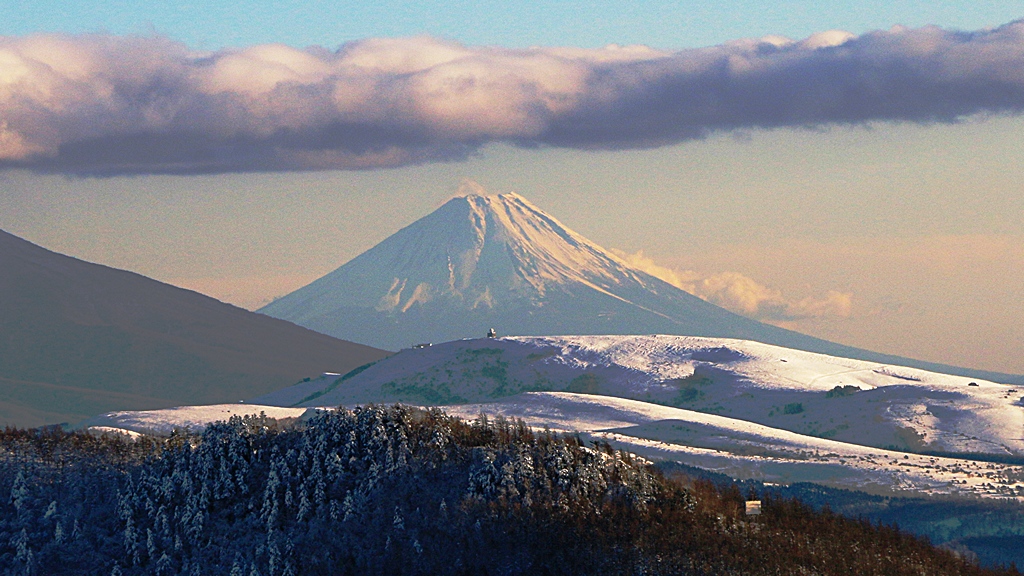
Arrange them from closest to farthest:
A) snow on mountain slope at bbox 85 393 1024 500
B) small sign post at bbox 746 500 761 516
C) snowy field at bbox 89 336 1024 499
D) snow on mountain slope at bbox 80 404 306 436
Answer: small sign post at bbox 746 500 761 516
snow on mountain slope at bbox 85 393 1024 500
snowy field at bbox 89 336 1024 499
snow on mountain slope at bbox 80 404 306 436

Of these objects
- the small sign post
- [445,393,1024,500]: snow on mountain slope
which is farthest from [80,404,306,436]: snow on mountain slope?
the small sign post

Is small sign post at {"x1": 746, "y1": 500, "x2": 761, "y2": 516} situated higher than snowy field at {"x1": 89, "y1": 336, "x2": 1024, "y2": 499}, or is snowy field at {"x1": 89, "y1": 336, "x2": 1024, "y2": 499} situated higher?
snowy field at {"x1": 89, "y1": 336, "x2": 1024, "y2": 499}

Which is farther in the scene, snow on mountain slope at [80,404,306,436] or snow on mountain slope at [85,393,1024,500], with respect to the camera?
snow on mountain slope at [80,404,306,436]

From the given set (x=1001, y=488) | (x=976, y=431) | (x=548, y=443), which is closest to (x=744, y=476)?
(x=1001, y=488)

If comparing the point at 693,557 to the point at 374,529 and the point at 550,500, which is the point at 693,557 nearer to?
the point at 550,500

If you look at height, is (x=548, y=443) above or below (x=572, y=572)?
above

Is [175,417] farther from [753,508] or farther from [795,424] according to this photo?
[753,508]

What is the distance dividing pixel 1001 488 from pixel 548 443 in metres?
74.5

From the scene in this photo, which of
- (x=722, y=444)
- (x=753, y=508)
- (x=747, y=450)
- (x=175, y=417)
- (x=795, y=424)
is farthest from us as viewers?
(x=795, y=424)

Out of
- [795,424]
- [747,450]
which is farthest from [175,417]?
[795,424]

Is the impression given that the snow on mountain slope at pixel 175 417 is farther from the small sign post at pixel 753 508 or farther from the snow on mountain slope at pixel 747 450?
the small sign post at pixel 753 508

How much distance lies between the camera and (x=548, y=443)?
77500 mm

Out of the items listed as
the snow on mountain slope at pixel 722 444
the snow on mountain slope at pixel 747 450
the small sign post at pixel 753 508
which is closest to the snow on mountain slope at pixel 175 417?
the snow on mountain slope at pixel 722 444

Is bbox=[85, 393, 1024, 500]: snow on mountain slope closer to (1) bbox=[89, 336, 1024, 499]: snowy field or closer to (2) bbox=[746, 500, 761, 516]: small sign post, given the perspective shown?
(1) bbox=[89, 336, 1024, 499]: snowy field
